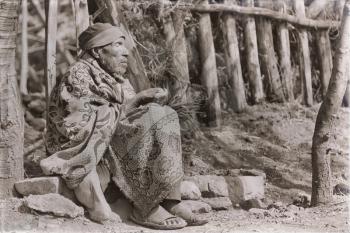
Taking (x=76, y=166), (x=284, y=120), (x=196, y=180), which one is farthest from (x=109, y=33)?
(x=284, y=120)

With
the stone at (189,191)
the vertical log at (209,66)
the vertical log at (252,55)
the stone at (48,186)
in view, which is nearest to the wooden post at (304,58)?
the vertical log at (252,55)

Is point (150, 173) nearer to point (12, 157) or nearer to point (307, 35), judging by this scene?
point (12, 157)

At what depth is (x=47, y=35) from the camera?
209 inches

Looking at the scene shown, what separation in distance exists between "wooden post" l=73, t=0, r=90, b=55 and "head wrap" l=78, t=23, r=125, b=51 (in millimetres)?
731

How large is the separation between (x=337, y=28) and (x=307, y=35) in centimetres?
34

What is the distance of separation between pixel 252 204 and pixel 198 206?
0.52 m

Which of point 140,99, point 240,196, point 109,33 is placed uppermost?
point 109,33

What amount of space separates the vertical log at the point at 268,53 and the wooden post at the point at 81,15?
2129mm

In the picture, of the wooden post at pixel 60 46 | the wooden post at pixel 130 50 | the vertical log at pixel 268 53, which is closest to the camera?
the wooden post at pixel 130 50

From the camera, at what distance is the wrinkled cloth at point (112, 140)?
14.6 ft

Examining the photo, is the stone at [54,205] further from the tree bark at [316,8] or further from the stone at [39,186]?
the tree bark at [316,8]

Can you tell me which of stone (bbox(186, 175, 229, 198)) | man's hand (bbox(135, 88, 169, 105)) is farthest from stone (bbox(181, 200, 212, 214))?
man's hand (bbox(135, 88, 169, 105))

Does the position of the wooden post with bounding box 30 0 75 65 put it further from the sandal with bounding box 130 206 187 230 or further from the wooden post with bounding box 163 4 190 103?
the sandal with bounding box 130 206 187 230

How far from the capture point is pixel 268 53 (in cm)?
683
